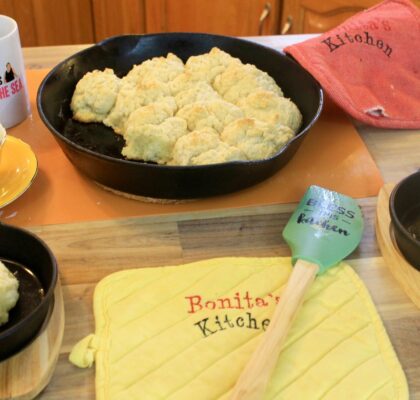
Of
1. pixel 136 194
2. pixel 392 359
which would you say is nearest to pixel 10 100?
pixel 136 194

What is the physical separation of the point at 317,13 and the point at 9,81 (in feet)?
3.72

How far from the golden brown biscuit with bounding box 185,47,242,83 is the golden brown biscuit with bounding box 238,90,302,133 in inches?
4.2

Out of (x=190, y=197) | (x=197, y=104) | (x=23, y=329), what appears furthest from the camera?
(x=197, y=104)

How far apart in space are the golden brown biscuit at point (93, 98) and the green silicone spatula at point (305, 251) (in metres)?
0.37

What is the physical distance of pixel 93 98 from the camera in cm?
95

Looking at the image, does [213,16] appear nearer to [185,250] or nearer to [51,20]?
[51,20]

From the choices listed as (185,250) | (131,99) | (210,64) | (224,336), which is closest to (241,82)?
(210,64)

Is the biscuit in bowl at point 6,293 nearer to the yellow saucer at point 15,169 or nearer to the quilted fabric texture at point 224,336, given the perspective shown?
the quilted fabric texture at point 224,336

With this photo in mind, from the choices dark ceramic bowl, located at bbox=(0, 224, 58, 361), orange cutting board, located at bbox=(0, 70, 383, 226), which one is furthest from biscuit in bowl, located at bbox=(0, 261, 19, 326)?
orange cutting board, located at bbox=(0, 70, 383, 226)

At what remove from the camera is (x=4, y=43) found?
0.92 m

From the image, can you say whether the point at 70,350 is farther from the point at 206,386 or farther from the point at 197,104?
the point at 197,104

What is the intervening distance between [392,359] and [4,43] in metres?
0.73

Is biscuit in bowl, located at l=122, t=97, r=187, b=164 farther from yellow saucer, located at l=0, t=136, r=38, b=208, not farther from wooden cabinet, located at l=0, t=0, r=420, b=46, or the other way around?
wooden cabinet, located at l=0, t=0, r=420, b=46

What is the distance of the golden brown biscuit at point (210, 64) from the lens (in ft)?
3.33
